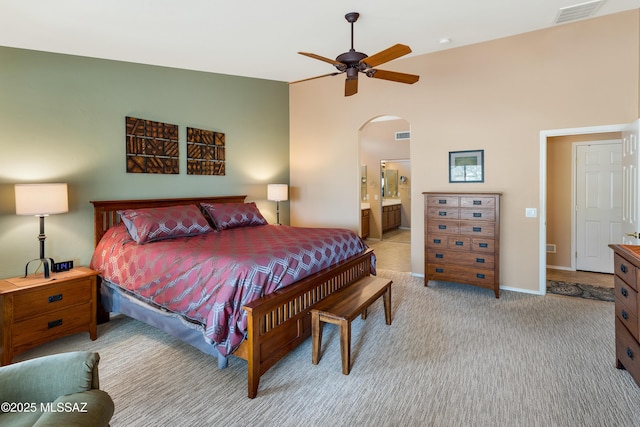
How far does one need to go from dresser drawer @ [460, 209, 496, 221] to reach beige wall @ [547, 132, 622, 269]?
1.96 m

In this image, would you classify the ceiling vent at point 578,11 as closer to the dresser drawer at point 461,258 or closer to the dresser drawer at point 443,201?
the dresser drawer at point 443,201

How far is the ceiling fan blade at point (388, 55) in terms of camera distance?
278cm

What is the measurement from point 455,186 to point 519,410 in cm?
324

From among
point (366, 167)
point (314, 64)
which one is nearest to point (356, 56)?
point (314, 64)

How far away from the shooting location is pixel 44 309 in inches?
112

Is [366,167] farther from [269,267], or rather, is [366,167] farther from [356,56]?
[269,267]

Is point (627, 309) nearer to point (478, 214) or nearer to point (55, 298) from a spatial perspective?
point (478, 214)

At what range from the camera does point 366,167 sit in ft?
29.3

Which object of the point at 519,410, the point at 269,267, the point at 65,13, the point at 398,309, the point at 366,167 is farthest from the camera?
the point at 366,167

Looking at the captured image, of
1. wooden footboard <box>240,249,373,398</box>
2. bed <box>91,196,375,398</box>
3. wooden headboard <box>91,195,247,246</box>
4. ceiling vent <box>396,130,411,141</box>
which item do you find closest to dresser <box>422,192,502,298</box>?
bed <box>91,196,375,398</box>

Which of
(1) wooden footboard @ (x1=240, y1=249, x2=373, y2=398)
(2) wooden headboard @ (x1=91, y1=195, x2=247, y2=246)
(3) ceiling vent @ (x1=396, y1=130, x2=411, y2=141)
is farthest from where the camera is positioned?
(3) ceiling vent @ (x1=396, y1=130, x2=411, y2=141)

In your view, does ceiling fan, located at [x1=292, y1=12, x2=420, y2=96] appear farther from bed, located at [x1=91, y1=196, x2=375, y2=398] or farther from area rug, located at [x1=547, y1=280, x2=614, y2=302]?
area rug, located at [x1=547, y1=280, x2=614, y2=302]

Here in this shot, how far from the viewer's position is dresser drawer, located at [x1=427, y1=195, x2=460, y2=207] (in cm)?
448

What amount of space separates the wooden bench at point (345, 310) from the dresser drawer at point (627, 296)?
70.4 inches
